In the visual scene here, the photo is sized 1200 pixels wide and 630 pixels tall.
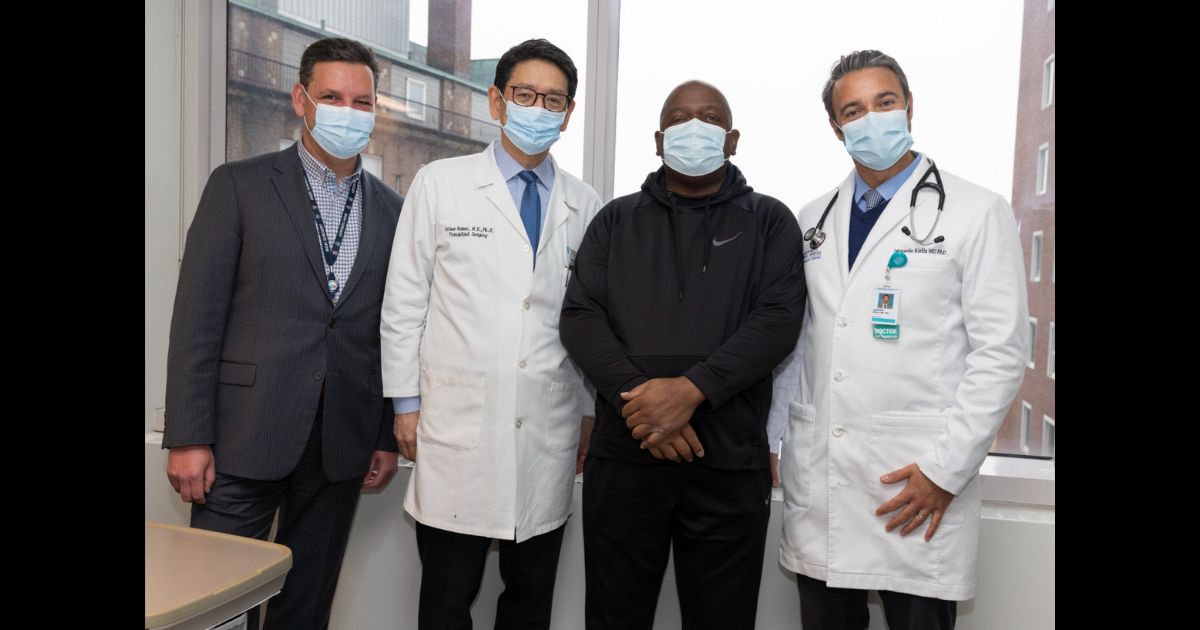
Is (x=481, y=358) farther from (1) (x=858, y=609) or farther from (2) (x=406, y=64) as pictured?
(2) (x=406, y=64)

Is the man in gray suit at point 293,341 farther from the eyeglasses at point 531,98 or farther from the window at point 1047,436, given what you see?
the window at point 1047,436

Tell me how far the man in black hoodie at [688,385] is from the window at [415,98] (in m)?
1.25

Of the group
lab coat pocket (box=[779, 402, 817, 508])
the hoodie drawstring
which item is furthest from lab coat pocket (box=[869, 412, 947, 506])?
the hoodie drawstring

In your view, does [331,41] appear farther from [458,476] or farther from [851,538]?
[851,538]

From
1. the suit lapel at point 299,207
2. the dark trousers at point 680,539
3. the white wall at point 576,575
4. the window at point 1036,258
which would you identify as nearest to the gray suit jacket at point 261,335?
the suit lapel at point 299,207

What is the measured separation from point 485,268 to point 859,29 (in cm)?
140

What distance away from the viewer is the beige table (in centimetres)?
102

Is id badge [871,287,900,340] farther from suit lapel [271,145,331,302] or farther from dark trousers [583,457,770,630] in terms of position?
suit lapel [271,145,331,302]

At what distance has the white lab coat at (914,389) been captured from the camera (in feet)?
5.13

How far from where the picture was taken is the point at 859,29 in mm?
2379

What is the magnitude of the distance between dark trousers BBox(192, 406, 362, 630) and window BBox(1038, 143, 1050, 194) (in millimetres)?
2062

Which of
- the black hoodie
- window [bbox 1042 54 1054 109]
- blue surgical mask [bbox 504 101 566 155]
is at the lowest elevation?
the black hoodie
